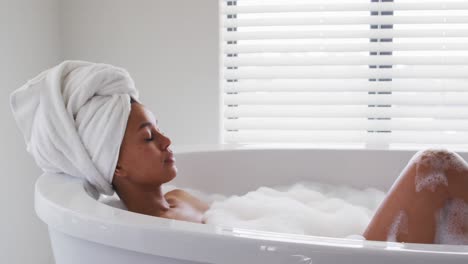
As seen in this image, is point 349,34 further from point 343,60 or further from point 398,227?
point 398,227

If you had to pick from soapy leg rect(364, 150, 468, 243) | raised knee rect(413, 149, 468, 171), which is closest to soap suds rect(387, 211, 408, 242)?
soapy leg rect(364, 150, 468, 243)

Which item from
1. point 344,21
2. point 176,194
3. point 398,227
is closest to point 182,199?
point 176,194

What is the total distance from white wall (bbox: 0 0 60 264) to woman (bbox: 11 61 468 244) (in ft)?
2.35

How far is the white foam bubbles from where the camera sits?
4.38 feet

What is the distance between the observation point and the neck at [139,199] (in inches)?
53.4

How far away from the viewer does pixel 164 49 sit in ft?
7.82

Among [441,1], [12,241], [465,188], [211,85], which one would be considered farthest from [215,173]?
[441,1]

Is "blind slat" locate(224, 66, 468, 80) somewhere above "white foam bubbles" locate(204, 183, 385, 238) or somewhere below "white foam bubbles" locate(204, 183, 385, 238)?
above

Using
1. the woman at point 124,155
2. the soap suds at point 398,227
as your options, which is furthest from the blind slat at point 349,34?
the soap suds at point 398,227

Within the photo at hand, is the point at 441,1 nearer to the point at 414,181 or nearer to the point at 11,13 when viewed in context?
the point at 414,181

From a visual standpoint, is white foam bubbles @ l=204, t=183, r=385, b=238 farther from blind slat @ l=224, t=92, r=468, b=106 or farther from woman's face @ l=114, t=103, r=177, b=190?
blind slat @ l=224, t=92, r=468, b=106

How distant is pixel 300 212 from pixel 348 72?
112 centimetres

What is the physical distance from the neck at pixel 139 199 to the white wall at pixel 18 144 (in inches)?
30.7

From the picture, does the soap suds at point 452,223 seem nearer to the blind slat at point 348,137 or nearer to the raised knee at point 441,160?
the raised knee at point 441,160
